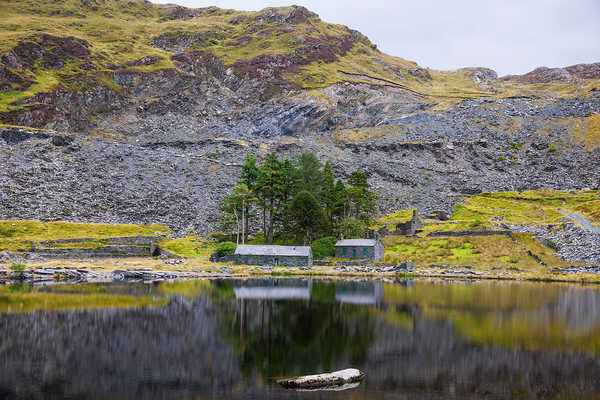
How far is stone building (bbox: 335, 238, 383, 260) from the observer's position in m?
72.1

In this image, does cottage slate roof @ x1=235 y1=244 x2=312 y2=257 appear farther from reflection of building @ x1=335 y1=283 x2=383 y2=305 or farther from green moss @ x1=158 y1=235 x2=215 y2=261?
reflection of building @ x1=335 y1=283 x2=383 y2=305

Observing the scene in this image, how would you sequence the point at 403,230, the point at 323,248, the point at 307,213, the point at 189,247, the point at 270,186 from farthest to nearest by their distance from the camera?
the point at 403,230
the point at 270,186
the point at 307,213
the point at 189,247
the point at 323,248

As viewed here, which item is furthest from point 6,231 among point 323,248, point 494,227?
point 494,227

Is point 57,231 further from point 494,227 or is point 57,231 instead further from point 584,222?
point 584,222

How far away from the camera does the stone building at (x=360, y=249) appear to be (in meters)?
72.1

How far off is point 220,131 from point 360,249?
274 ft

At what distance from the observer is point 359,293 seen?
42.6 meters

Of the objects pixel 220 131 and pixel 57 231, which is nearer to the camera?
pixel 57 231

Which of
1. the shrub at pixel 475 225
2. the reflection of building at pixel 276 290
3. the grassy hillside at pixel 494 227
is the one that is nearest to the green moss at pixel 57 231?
the reflection of building at pixel 276 290

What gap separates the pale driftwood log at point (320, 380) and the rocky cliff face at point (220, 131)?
71.1 metres

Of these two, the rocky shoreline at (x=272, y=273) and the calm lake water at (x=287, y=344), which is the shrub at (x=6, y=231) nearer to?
the rocky shoreline at (x=272, y=273)

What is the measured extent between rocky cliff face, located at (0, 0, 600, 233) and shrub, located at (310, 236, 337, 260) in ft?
79.9

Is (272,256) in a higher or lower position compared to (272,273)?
higher

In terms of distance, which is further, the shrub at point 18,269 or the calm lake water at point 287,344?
the shrub at point 18,269
